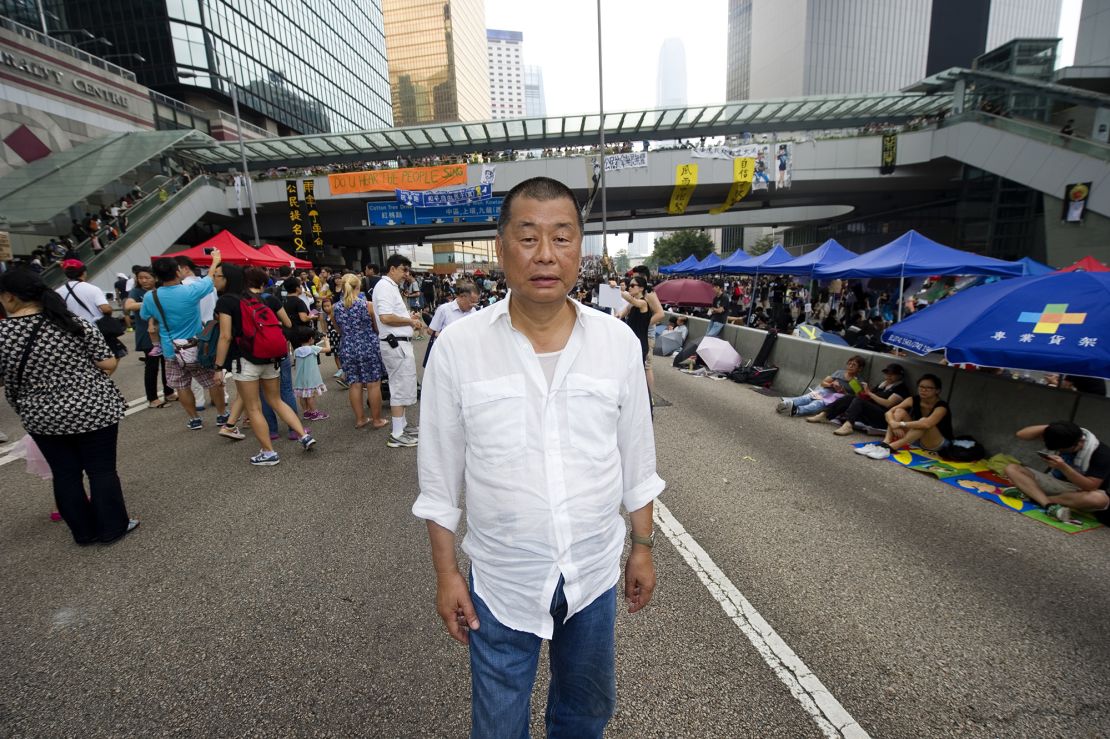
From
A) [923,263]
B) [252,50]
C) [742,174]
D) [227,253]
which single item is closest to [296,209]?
[227,253]

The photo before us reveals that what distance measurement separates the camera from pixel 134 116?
1185 inches

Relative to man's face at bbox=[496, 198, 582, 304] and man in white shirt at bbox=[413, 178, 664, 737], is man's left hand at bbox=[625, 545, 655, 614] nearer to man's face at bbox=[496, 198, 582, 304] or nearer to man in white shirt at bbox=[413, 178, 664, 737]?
man in white shirt at bbox=[413, 178, 664, 737]

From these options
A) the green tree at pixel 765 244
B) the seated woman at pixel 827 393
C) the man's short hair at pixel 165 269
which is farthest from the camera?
the green tree at pixel 765 244

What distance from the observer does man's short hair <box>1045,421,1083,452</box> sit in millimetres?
4230

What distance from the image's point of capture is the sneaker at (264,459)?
5.31 meters

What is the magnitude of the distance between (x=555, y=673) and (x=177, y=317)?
655 cm

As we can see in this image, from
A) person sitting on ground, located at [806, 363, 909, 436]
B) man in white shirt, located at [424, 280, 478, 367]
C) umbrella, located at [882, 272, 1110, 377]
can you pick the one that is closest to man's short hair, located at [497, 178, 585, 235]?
man in white shirt, located at [424, 280, 478, 367]

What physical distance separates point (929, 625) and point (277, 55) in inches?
2577

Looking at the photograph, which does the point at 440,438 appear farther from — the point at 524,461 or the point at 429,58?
the point at 429,58

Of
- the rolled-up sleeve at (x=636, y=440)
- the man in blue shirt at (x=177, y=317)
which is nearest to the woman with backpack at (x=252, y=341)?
the man in blue shirt at (x=177, y=317)

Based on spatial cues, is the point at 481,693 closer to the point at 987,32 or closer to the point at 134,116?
the point at 134,116

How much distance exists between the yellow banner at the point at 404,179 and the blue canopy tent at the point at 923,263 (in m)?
19.6

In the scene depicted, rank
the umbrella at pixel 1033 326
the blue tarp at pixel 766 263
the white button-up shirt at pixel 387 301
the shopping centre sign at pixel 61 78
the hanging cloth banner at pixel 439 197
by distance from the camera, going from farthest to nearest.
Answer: the hanging cloth banner at pixel 439 197
the shopping centre sign at pixel 61 78
the blue tarp at pixel 766 263
the white button-up shirt at pixel 387 301
the umbrella at pixel 1033 326

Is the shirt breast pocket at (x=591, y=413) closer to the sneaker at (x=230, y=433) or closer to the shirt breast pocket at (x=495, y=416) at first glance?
the shirt breast pocket at (x=495, y=416)
